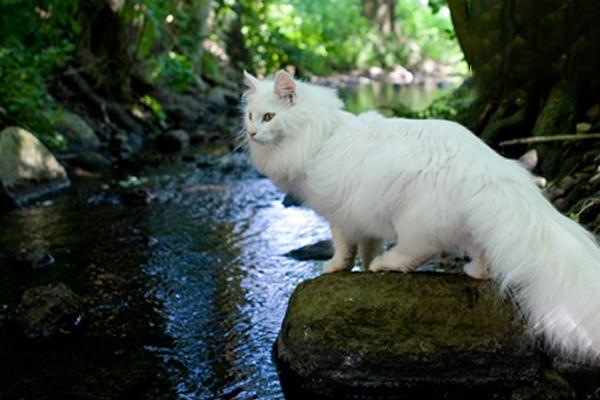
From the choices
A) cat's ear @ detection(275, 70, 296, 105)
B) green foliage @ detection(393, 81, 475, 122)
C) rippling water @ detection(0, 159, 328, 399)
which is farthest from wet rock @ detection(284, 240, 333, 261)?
green foliage @ detection(393, 81, 475, 122)

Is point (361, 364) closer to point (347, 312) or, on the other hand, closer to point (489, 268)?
point (347, 312)

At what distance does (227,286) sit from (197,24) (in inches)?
500

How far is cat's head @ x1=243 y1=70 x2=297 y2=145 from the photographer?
413cm

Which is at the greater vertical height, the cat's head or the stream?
the cat's head

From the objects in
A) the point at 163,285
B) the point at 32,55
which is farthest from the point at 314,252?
the point at 32,55

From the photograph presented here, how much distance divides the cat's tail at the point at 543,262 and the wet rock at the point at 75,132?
9540 millimetres

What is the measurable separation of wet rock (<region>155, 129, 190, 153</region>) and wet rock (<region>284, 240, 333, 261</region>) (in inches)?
266

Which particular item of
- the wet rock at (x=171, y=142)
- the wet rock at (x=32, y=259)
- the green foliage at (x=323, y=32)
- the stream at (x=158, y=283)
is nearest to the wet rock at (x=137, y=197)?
the stream at (x=158, y=283)

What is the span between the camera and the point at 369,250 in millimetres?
4523

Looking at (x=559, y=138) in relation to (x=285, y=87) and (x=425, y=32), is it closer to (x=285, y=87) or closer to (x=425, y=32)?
(x=285, y=87)

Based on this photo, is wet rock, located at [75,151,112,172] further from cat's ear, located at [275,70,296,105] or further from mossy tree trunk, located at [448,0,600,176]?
cat's ear, located at [275,70,296,105]

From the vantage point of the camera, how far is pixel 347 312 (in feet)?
12.8

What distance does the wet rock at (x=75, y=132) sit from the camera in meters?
12.0

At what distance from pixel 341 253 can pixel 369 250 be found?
0.18m
